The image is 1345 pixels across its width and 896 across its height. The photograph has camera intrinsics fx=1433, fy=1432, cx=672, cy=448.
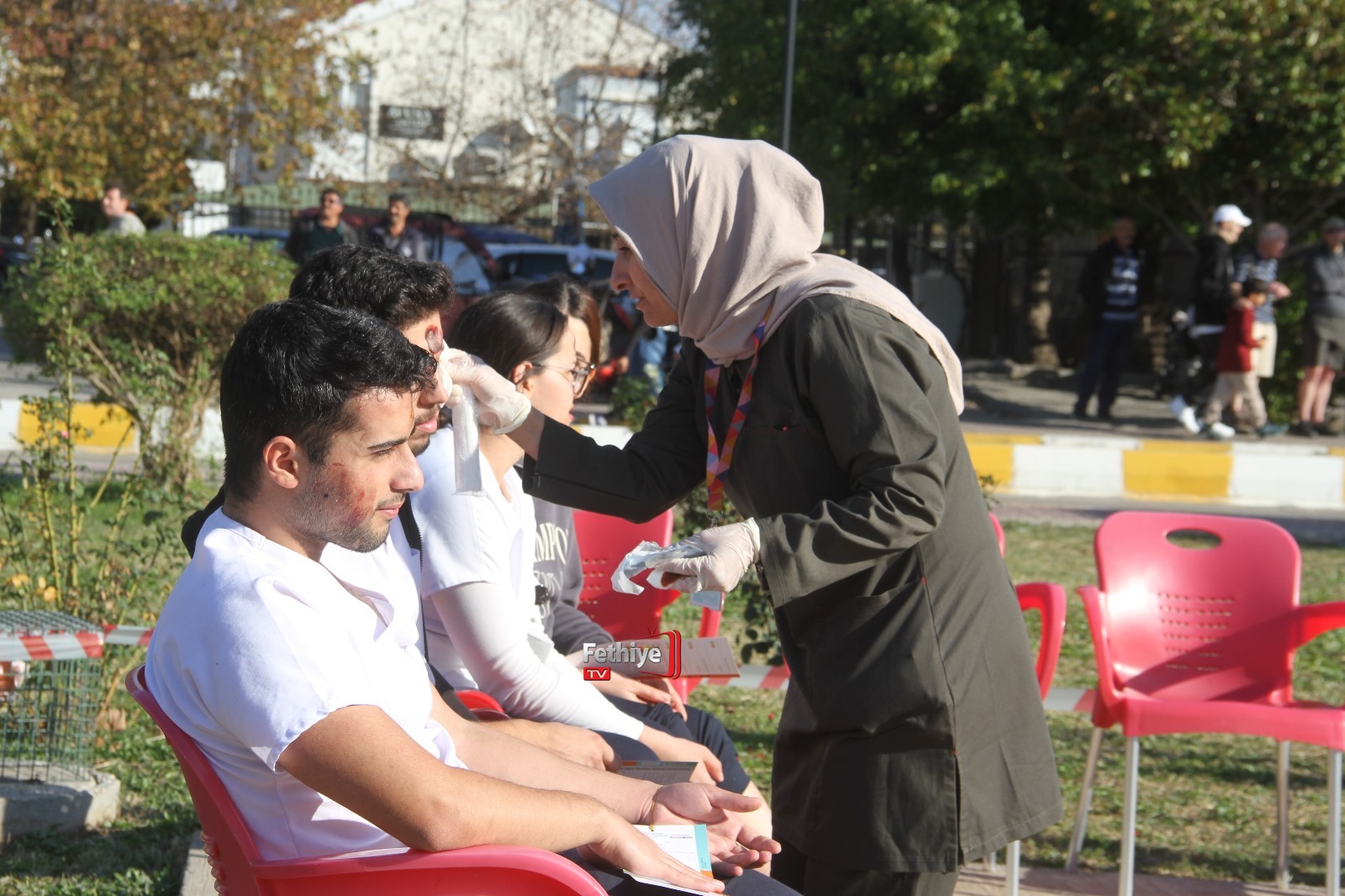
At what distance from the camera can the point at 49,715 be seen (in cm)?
395

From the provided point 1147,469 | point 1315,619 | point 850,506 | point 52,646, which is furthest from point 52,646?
point 1147,469

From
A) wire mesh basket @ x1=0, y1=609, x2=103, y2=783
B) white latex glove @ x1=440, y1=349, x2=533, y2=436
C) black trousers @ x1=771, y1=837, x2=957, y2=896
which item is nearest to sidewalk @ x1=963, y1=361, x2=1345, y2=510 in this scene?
wire mesh basket @ x1=0, y1=609, x2=103, y2=783

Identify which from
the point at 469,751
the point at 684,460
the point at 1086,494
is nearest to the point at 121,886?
the point at 469,751

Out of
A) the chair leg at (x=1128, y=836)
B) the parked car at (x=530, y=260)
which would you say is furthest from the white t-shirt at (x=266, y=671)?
the parked car at (x=530, y=260)

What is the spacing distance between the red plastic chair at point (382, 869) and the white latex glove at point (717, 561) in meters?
0.49

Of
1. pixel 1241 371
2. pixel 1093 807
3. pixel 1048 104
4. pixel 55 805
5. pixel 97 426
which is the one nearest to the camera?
pixel 55 805

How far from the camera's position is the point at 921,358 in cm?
237

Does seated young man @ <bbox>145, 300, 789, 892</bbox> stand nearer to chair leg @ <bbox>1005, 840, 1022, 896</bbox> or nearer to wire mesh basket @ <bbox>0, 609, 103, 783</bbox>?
chair leg @ <bbox>1005, 840, 1022, 896</bbox>

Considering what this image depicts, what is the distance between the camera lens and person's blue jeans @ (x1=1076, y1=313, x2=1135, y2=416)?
13211 mm

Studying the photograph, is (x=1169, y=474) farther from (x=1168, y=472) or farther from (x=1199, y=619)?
(x=1199, y=619)

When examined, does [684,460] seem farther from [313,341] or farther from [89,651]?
[89,651]

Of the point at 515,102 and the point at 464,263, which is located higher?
the point at 515,102

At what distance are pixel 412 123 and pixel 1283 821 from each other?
91.8ft

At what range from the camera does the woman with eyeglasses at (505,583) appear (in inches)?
115
